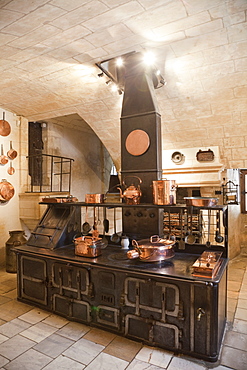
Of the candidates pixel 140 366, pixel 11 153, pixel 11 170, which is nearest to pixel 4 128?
pixel 11 153

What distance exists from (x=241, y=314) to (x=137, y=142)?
2.45 m

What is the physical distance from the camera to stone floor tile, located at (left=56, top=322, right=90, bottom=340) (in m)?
2.54

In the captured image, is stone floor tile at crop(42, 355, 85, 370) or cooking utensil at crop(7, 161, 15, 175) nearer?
stone floor tile at crop(42, 355, 85, 370)

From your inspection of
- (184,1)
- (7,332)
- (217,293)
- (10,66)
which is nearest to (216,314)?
(217,293)

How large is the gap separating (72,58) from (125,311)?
311 cm

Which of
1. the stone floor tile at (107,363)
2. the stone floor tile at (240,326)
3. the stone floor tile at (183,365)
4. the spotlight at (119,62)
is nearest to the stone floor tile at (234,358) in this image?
the stone floor tile at (183,365)

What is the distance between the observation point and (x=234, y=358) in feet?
7.21

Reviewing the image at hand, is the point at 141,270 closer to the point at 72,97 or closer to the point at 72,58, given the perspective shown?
the point at 72,58

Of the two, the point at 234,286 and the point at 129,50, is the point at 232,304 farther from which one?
the point at 129,50

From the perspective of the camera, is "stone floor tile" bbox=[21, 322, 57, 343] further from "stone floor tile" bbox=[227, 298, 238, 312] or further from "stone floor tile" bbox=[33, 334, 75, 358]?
"stone floor tile" bbox=[227, 298, 238, 312]

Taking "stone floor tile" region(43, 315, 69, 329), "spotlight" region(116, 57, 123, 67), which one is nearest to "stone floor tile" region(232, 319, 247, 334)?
"stone floor tile" region(43, 315, 69, 329)

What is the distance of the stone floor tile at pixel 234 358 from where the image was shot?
6.91 feet

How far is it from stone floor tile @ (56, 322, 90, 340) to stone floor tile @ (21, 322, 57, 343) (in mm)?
108

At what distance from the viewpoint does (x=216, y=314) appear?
2.12 meters
